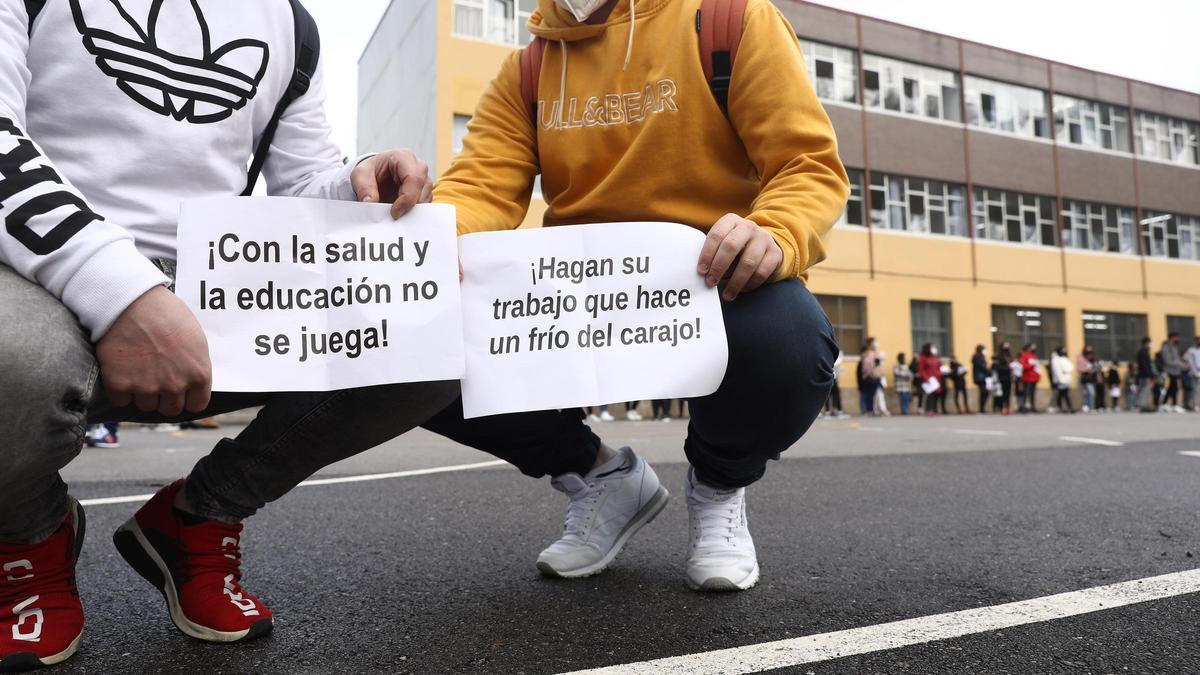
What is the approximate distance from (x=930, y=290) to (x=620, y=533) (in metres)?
21.0

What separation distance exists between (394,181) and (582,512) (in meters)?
0.96

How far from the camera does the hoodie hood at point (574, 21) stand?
2039mm

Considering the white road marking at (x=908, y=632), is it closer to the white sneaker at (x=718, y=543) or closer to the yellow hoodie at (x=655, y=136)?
the white sneaker at (x=718, y=543)

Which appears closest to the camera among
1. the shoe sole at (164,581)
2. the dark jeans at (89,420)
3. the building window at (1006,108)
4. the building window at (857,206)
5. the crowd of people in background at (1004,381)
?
the dark jeans at (89,420)

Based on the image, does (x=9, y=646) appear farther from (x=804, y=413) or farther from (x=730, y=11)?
(x=730, y=11)

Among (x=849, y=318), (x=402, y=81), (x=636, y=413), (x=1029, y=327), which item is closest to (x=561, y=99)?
(x=636, y=413)

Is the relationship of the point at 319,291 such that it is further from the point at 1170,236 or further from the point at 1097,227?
the point at 1170,236

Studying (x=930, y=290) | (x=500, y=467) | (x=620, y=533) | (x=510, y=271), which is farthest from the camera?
(x=930, y=290)

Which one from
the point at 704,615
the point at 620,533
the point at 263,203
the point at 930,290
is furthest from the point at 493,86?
the point at 930,290

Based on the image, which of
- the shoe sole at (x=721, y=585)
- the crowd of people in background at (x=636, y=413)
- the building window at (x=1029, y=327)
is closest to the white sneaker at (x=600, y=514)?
the shoe sole at (x=721, y=585)

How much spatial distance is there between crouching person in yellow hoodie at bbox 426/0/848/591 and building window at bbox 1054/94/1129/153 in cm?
2564

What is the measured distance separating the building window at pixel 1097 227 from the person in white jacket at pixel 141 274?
2541 cm

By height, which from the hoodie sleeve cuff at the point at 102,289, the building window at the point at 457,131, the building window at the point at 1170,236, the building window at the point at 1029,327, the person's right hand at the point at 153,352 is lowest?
the person's right hand at the point at 153,352

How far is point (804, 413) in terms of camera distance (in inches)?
71.9
